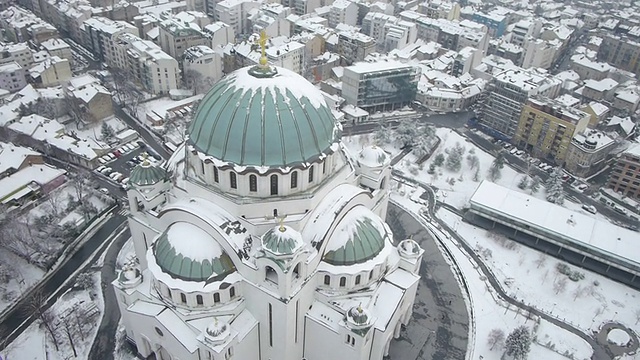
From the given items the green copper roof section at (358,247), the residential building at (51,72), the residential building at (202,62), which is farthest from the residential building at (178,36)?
the green copper roof section at (358,247)

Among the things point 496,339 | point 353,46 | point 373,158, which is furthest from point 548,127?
point 353,46

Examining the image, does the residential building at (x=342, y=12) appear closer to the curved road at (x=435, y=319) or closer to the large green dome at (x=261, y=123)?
the curved road at (x=435, y=319)

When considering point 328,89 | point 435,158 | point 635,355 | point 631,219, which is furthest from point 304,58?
point 635,355

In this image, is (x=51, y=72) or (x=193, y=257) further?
(x=51, y=72)

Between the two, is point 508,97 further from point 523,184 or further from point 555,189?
point 555,189

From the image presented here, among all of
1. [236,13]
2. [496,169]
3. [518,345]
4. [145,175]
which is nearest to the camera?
[145,175]

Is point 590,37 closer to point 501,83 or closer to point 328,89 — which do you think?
point 501,83

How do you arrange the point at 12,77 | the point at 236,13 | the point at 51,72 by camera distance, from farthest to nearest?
the point at 236,13 → the point at 51,72 → the point at 12,77
